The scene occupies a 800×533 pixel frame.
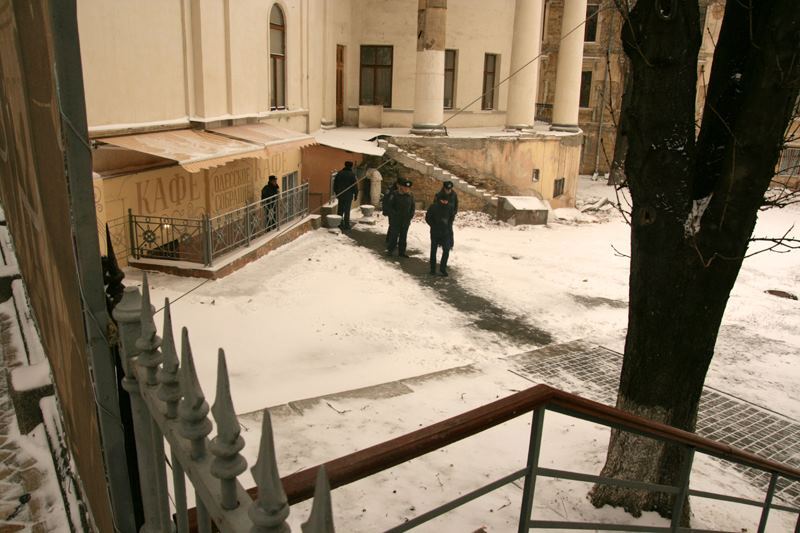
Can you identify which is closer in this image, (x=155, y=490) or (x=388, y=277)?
(x=155, y=490)

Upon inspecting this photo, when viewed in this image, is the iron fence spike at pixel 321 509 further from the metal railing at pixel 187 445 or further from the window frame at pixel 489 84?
the window frame at pixel 489 84

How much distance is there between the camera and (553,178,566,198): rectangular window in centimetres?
2339

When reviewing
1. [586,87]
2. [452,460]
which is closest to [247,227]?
[452,460]

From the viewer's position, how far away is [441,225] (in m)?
13.0

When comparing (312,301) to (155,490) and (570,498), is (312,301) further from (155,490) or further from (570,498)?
(155,490)

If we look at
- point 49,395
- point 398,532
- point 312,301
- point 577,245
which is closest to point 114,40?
point 312,301

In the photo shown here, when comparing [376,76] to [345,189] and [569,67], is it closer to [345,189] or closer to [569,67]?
[569,67]

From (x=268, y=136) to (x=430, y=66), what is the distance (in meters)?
7.79

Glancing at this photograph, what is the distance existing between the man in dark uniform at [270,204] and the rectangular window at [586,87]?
24877mm

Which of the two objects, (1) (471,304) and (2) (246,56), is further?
(2) (246,56)

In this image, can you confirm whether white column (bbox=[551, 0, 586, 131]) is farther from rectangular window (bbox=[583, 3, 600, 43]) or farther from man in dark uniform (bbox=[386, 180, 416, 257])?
man in dark uniform (bbox=[386, 180, 416, 257])

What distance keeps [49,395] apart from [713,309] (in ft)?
15.7

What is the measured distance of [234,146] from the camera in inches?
510

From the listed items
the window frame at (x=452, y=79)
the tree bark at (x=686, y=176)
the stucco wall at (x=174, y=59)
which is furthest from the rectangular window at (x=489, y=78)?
Answer: the tree bark at (x=686, y=176)
